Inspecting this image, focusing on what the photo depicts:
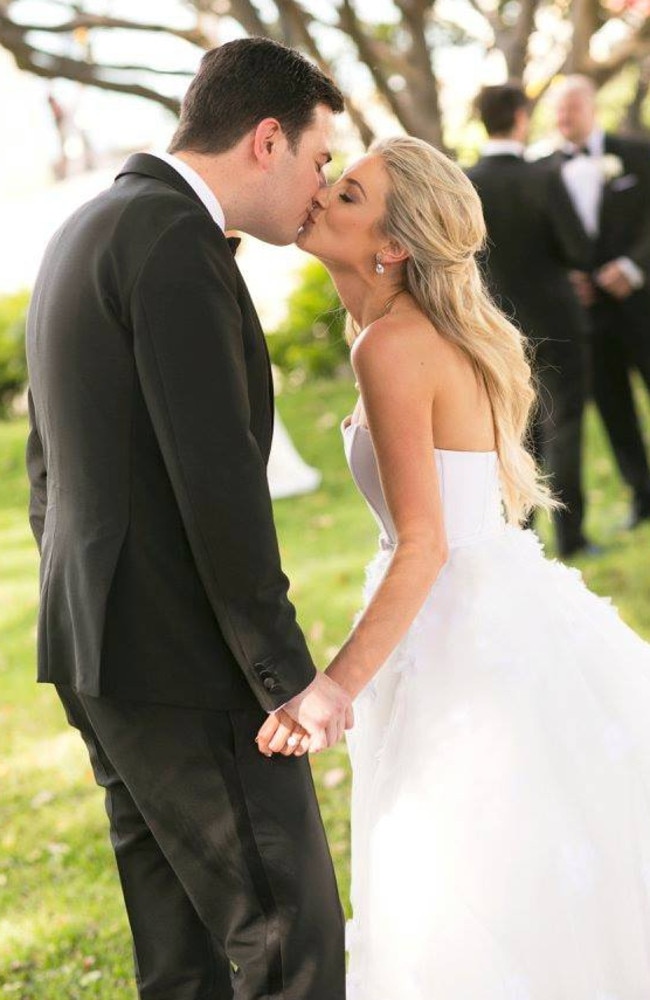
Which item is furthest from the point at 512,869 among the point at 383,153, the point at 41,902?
the point at 41,902

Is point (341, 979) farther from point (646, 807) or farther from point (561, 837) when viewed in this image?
point (646, 807)

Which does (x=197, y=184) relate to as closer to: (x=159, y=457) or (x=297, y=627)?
(x=159, y=457)

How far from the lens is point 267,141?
2.46 meters

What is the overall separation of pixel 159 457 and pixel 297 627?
394mm

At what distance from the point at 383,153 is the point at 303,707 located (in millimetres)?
1301

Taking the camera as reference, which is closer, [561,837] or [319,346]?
[561,837]

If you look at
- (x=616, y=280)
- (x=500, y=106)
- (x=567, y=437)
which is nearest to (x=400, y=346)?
(x=500, y=106)

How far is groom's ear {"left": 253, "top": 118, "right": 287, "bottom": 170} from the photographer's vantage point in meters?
2.44

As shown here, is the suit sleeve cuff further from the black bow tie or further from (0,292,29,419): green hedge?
(0,292,29,419): green hedge

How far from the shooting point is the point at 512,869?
2.83 metres

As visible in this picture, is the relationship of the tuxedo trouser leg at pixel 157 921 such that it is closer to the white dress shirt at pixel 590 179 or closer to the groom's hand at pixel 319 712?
the groom's hand at pixel 319 712

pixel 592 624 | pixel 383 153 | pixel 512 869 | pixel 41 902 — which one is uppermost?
pixel 383 153

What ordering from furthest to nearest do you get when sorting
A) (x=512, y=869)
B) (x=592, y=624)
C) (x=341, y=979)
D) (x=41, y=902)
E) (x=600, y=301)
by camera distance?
(x=600, y=301) → (x=41, y=902) → (x=592, y=624) → (x=512, y=869) → (x=341, y=979)

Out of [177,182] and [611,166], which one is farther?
[611,166]
